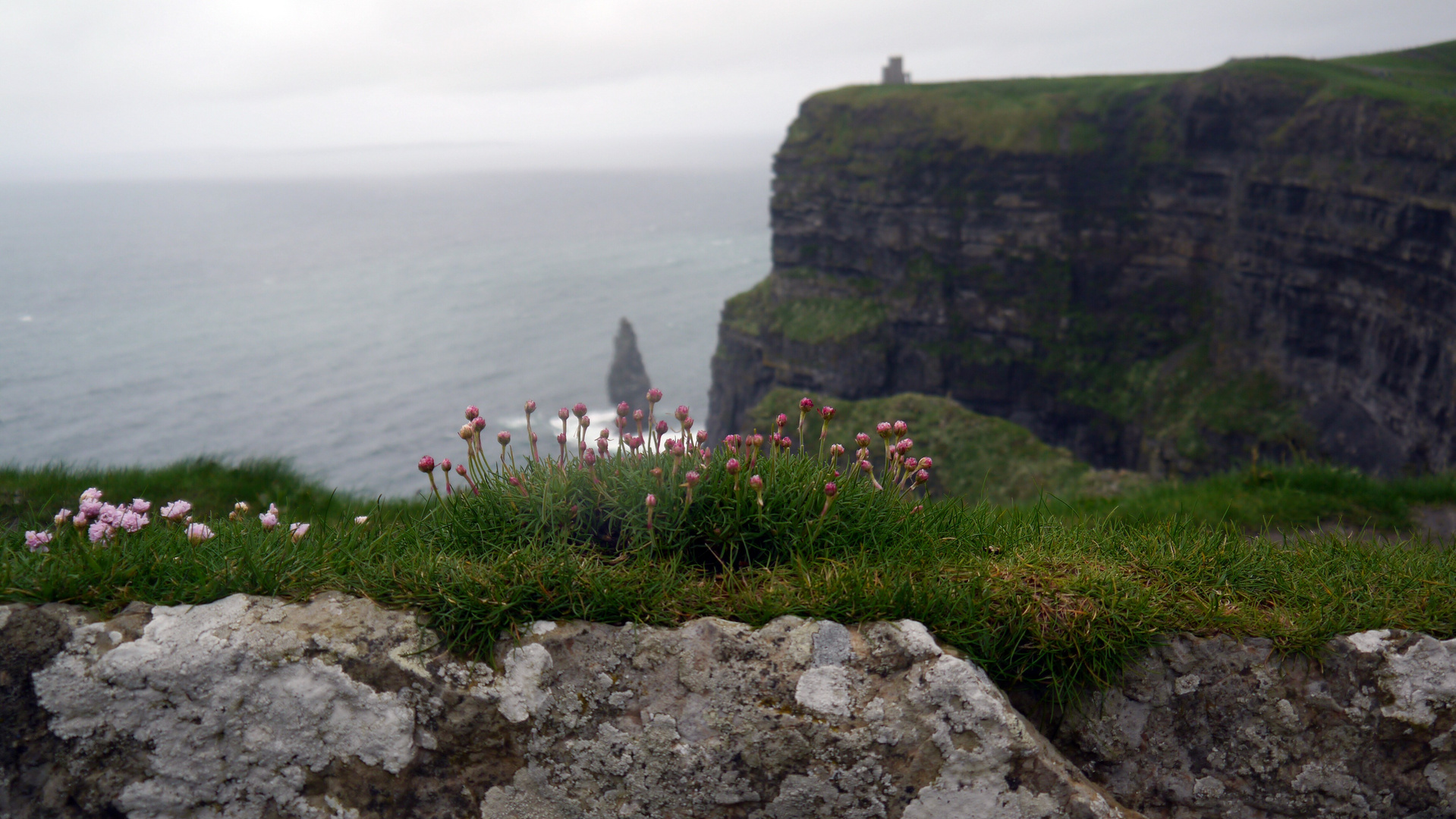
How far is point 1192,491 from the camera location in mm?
11266

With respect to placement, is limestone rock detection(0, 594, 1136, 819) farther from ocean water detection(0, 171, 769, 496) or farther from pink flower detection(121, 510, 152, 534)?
ocean water detection(0, 171, 769, 496)

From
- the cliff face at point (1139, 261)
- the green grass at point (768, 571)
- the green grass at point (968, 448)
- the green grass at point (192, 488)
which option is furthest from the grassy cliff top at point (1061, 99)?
the green grass at point (192, 488)

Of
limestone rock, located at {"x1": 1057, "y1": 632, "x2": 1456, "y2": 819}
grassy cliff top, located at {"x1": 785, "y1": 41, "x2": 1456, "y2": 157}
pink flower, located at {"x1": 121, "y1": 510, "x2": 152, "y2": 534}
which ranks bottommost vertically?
limestone rock, located at {"x1": 1057, "y1": 632, "x2": 1456, "y2": 819}

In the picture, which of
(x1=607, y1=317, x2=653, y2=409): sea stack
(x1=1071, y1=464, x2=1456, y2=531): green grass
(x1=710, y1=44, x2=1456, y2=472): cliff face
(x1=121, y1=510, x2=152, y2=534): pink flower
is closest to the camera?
(x1=121, y1=510, x2=152, y2=534): pink flower

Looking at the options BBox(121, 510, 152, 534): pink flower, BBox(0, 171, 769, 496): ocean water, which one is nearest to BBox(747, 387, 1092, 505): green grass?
BBox(121, 510, 152, 534): pink flower

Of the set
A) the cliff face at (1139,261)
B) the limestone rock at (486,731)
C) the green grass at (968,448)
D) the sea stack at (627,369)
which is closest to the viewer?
the limestone rock at (486,731)

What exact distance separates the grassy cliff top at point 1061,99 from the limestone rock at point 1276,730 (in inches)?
1669

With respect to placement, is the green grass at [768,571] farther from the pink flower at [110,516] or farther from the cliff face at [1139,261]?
the cliff face at [1139,261]

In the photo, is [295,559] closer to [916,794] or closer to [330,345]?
[916,794]

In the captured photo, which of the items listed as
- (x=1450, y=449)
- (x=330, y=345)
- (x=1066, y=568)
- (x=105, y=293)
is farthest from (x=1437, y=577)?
(x=105, y=293)

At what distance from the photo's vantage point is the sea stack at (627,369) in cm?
10494

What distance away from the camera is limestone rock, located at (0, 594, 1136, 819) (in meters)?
3.62

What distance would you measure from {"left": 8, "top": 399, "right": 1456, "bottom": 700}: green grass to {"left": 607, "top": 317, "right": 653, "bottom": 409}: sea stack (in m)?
99.6

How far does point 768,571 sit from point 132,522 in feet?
11.0
